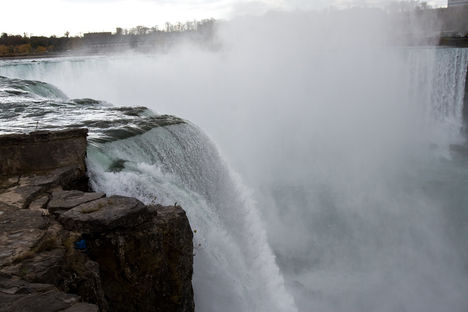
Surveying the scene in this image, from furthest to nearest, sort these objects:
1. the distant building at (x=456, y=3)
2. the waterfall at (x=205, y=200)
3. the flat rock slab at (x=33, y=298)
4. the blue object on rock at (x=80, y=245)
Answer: the distant building at (x=456, y=3) < the waterfall at (x=205, y=200) < the blue object on rock at (x=80, y=245) < the flat rock slab at (x=33, y=298)

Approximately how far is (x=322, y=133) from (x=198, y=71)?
6.76 meters

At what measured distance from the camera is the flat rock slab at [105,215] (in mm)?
2955

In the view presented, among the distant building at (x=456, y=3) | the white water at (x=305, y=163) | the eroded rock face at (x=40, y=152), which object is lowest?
the white water at (x=305, y=163)

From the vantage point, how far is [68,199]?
3.43 meters

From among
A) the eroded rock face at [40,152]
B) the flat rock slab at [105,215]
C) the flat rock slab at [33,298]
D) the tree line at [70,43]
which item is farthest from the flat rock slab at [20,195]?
the tree line at [70,43]

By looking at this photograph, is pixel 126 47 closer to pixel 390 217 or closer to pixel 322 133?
pixel 322 133

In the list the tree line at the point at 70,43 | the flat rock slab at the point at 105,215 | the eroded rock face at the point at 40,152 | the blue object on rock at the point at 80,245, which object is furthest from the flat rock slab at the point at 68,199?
the tree line at the point at 70,43

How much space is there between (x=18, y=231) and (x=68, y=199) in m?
0.59

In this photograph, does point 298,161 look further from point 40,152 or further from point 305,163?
point 40,152

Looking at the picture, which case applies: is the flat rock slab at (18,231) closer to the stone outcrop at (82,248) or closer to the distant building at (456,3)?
the stone outcrop at (82,248)

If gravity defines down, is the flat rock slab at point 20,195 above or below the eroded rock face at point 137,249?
above

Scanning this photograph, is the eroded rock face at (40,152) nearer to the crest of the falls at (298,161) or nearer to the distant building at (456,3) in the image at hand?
the crest of the falls at (298,161)

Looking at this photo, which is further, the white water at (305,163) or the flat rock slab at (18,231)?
the white water at (305,163)

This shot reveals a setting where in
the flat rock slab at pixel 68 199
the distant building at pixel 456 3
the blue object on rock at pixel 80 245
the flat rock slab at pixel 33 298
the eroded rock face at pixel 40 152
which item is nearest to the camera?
the flat rock slab at pixel 33 298
